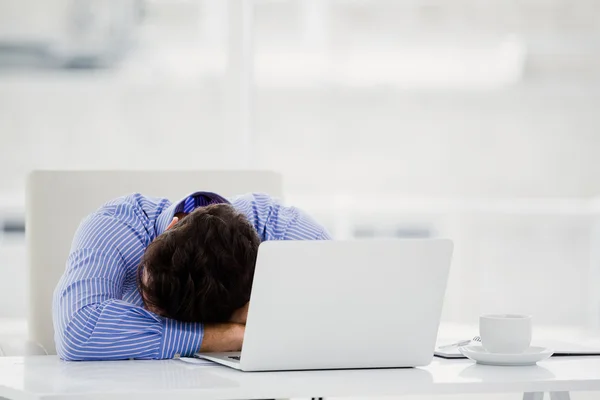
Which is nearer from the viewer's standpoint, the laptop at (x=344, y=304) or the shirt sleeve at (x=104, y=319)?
the laptop at (x=344, y=304)

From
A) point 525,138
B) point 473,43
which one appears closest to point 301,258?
point 473,43

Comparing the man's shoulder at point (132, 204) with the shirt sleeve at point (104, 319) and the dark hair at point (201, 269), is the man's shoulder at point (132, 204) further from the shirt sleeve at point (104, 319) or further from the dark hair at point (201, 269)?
the dark hair at point (201, 269)

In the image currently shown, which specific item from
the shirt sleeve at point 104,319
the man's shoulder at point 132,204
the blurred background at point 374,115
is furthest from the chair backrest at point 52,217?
the blurred background at point 374,115

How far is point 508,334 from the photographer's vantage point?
4.24 feet

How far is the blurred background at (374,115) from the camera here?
4.37 m

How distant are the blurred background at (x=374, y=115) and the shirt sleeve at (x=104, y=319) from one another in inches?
94.3

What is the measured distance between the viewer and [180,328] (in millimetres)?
1426

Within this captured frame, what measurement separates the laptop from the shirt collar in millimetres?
615

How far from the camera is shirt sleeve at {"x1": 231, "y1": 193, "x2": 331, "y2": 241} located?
1.90m

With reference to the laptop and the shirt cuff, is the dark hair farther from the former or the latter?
the laptop

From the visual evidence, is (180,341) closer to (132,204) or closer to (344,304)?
(344,304)

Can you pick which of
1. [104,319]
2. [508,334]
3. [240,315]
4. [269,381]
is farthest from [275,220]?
[269,381]

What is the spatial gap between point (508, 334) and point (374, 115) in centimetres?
511

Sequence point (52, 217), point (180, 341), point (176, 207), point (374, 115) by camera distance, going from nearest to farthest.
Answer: point (180, 341)
point (176, 207)
point (52, 217)
point (374, 115)
